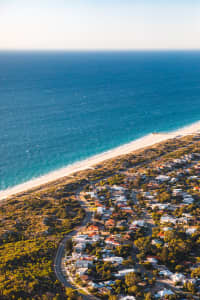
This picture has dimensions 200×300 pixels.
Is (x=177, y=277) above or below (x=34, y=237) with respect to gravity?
below

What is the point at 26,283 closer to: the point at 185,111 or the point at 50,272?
the point at 50,272

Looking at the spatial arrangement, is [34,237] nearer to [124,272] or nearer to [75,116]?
[124,272]

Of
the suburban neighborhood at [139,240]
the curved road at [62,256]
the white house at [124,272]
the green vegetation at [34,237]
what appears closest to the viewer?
the green vegetation at [34,237]

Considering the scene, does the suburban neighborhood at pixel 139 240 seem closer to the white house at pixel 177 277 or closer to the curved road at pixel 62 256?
the white house at pixel 177 277

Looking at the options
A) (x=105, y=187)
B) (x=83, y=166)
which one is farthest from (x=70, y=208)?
(x=83, y=166)

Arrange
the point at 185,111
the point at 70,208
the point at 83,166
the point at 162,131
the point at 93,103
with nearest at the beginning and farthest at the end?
the point at 70,208 < the point at 83,166 < the point at 162,131 < the point at 185,111 < the point at 93,103

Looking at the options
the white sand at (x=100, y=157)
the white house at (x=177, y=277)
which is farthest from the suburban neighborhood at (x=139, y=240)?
the white sand at (x=100, y=157)

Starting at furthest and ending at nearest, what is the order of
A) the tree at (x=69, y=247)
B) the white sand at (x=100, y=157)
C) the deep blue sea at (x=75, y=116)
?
the deep blue sea at (x=75, y=116)
the white sand at (x=100, y=157)
the tree at (x=69, y=247)

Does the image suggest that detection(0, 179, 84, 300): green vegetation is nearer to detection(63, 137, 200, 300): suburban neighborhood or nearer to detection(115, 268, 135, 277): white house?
detection(63, 137, 200, 300): suburban neighborhood

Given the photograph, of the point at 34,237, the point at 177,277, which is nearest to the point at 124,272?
the point at 177,277
